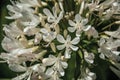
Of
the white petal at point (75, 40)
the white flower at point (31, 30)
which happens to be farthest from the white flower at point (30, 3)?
the white petal at point (75, 40)

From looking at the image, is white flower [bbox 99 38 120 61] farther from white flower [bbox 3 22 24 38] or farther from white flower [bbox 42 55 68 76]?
white flower [bbox 3 22 24 38]

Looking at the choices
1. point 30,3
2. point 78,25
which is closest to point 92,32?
point 78,25

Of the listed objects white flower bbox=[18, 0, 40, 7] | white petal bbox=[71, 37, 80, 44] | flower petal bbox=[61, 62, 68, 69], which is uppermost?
white flower bbox=[18, 0, 40, 7]

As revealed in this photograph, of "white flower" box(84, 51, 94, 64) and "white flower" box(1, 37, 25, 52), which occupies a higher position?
"white flower" box(1, 37, 25, 52)

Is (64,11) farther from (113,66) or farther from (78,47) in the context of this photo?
(113,66)

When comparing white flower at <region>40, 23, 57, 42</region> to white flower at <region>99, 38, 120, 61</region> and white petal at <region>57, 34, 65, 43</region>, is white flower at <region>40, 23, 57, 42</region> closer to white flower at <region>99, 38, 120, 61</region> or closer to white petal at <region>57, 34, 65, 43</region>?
white petal at <region>57, 34, 65, 43</region>

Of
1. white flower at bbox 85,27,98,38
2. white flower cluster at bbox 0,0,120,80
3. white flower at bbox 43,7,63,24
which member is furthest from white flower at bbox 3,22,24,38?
white flower at bbox 85,27,98,38

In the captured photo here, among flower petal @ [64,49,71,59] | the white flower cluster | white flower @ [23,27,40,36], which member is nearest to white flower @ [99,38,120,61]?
the white flower cluster

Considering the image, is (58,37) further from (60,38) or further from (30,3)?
(30,3)

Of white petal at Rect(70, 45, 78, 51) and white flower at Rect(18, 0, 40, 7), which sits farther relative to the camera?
white flower at Rect(18, 0, 40, 7)
